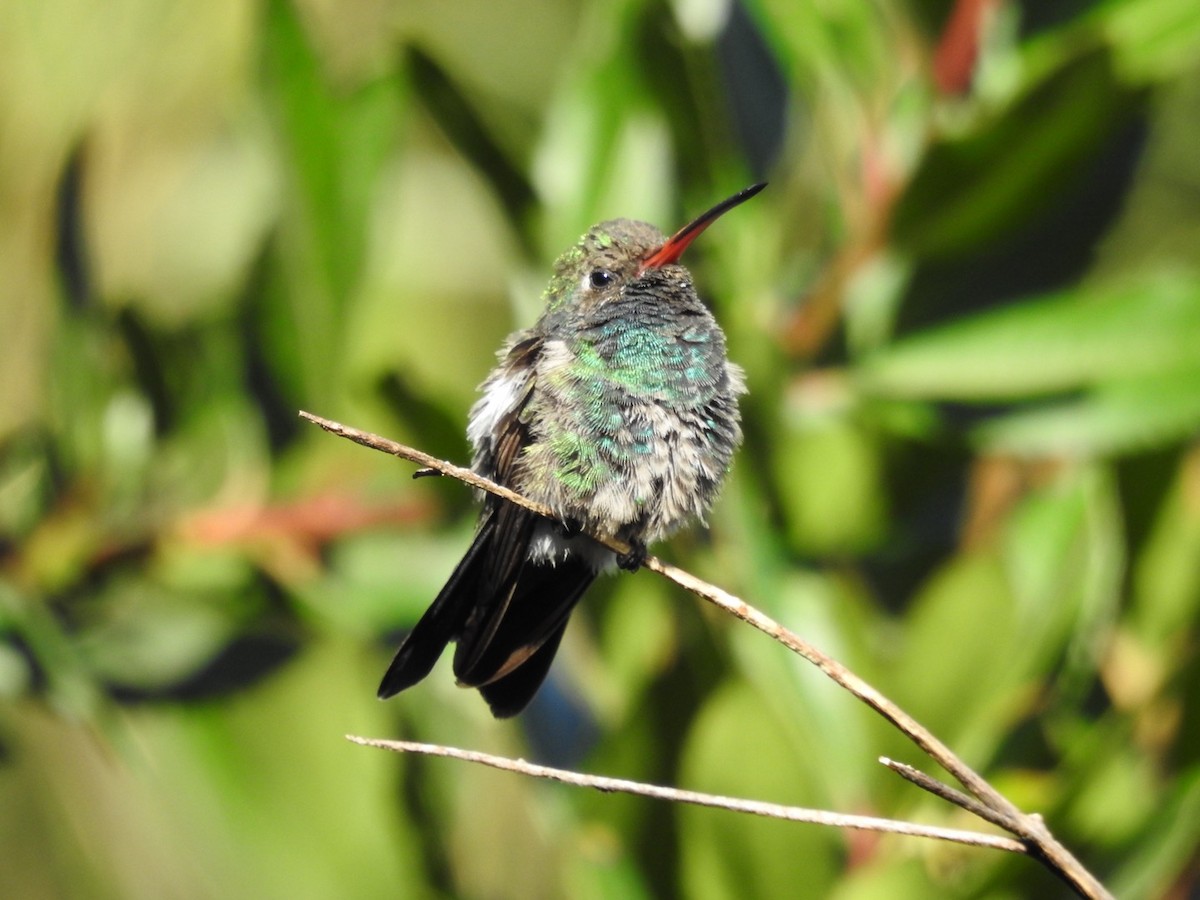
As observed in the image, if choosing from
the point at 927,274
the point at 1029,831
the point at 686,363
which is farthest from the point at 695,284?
the point at 1029,831

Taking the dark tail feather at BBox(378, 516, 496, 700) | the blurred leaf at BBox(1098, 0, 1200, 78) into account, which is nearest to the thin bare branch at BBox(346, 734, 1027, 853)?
the dark tail feather at BBox(378, 516, 496, 700)

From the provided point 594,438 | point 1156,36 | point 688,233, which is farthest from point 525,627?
point 1156,36

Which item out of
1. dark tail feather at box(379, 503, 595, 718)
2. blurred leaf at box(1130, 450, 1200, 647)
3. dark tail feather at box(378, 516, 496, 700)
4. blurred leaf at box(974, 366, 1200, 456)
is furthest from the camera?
blurred leaf at box(1130, 450, 1200, 647)

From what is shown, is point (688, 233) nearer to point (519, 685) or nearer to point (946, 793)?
point (519, 685)

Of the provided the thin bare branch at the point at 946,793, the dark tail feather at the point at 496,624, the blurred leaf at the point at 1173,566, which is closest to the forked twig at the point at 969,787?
the thin bare branch at the point at 946,793

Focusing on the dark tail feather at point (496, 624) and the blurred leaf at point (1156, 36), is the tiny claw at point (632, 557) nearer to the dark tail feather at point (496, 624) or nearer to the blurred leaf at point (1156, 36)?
the dark tail feather at point (496, 624)

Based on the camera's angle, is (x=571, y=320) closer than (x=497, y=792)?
Yes

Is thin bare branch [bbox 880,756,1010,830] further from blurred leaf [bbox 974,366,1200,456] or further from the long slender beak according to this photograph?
blurred leaf [bbox 974,366,1200,456]

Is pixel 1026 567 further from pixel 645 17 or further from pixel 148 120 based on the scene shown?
pixel 148 120
